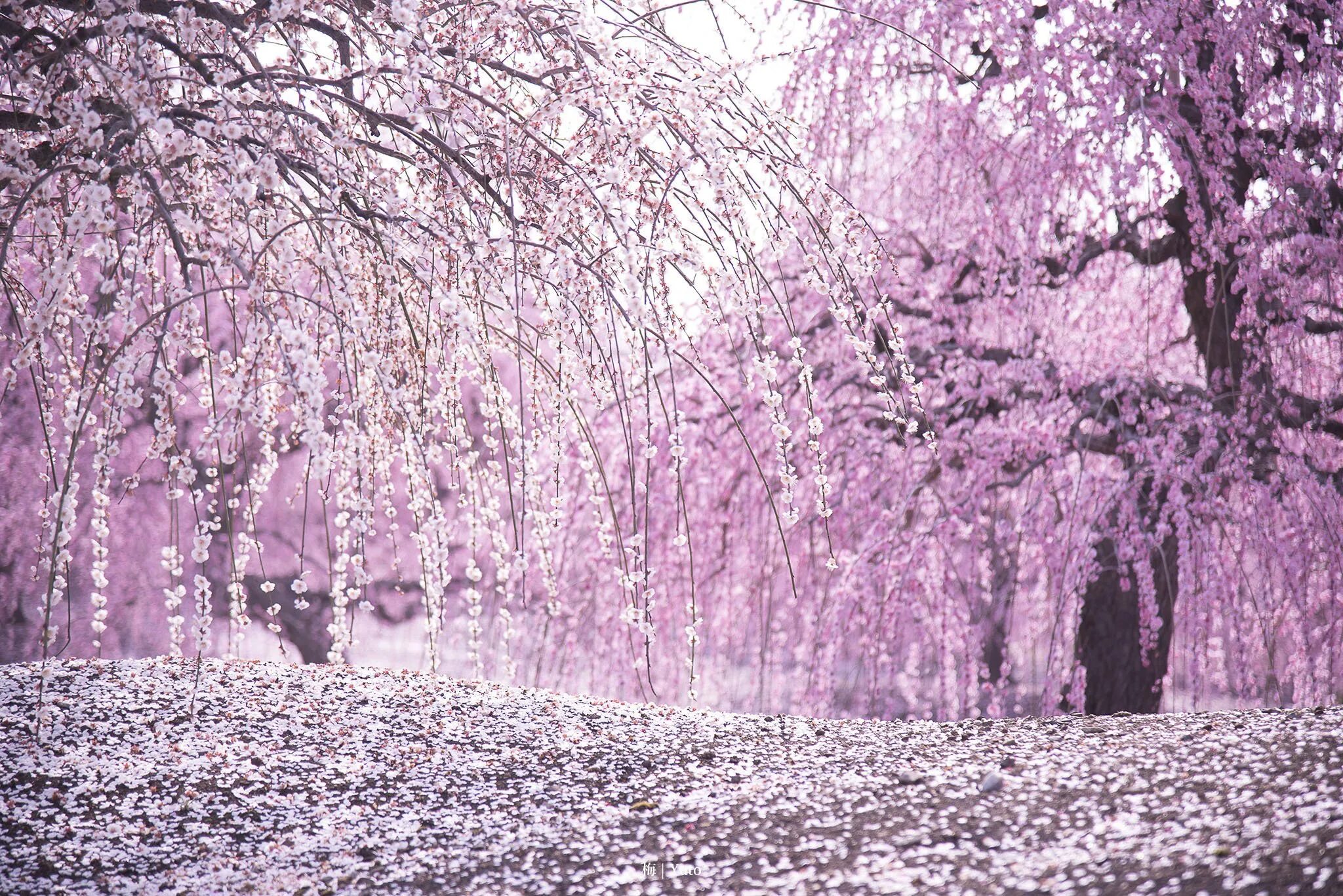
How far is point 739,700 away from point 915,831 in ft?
24.5

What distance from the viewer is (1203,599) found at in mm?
4223

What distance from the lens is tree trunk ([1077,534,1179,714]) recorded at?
4.81 m

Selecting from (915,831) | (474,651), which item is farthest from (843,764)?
(474,651)

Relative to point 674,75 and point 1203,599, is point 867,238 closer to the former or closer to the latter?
point 674,75

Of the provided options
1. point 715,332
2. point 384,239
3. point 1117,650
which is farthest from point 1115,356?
point 384,239

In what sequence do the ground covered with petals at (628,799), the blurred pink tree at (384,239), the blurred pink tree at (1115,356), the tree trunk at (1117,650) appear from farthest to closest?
the tree trunk at (1117,650)
the blurred pink tree at (1115,356)
the ground covered with petals at (628,799)
the blurred pink tree at (384,239)

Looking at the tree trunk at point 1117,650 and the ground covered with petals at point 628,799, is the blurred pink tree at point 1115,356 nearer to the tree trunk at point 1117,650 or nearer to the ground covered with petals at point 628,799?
the tree trunk at point 1117,650

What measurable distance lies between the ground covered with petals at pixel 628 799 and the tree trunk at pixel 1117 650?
4.44ft

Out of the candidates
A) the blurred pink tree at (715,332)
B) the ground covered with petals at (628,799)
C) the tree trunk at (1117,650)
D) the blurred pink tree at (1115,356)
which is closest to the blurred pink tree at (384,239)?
the blurred pink tree at (715,332)

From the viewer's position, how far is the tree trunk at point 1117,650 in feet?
15.8

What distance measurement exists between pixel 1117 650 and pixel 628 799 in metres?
2.97

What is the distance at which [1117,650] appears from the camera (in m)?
4.89

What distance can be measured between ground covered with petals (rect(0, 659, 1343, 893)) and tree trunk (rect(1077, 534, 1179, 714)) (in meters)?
1.35

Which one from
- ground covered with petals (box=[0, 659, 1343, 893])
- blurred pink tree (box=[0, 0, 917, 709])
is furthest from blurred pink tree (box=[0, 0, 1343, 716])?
ground covered with petals (box=[0, 659, 1343, 893])
